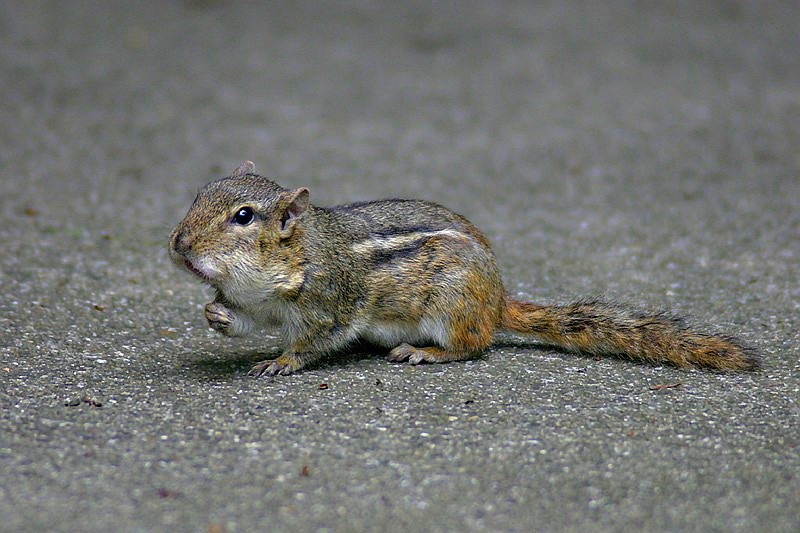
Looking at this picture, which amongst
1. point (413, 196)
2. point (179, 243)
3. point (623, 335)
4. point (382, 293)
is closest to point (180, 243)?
point (179, 243)

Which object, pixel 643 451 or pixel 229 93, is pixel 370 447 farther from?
pixel 229 93

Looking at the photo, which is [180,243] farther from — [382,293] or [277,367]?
[382,293]

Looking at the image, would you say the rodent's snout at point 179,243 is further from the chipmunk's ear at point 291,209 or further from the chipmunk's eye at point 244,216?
the chipmunk's ear at point 291,209

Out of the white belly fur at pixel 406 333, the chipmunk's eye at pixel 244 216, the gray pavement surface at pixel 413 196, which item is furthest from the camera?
the white belly fur at pixel 406 333

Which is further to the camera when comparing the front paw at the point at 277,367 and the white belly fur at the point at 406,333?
the white belly fur at the point at 406,333

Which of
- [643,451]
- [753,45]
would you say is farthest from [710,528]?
[753,45]

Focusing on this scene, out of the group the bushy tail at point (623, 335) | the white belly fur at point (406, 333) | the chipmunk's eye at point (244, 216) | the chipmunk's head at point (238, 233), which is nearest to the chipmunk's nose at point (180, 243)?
the chipmunk's head at point (238, 233)
